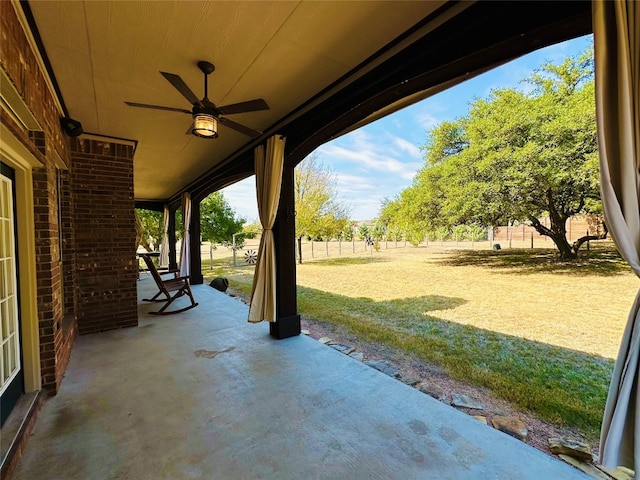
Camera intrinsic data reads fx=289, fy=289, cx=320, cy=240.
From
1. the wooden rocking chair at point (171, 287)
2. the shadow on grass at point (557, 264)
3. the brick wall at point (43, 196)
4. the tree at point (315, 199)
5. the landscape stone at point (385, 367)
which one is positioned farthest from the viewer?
the tree at point (315, 199)

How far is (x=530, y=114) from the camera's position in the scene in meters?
7.93

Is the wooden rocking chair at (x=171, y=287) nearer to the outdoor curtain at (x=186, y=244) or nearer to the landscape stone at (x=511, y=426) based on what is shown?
the outdoor curtain at (x=186, y=244)

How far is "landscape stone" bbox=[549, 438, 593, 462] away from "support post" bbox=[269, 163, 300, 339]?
2365 millimetres

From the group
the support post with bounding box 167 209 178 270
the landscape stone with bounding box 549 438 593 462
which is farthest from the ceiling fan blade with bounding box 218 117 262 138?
the support post with bounding box 167 209 178 270

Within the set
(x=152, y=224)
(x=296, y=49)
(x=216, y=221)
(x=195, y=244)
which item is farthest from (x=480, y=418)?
(x=152, y=224)

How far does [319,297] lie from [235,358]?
10.4 feet

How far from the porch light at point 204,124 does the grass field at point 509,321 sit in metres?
2.72

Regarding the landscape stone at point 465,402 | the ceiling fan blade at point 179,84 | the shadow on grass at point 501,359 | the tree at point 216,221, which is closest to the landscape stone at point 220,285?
the shadow on grass at point 501,359

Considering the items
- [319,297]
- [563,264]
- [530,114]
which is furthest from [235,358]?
[563,264]

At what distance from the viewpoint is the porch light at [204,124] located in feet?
7.34

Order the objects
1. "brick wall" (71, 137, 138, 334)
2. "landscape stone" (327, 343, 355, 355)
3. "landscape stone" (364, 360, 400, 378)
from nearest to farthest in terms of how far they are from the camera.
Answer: "landscape stone" (364, 360, 400, 378), "landscape stone" (327, 343, 355, 355), "brick wall" (71, 137, 138, 334)

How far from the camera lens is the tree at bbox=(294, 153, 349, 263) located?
10711 mm

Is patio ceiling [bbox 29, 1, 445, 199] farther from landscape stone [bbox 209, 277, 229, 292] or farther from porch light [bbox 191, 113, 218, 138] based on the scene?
landscape stone [bbox 209, 277, 229, 292]

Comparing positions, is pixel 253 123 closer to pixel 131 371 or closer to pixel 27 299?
pixel 27 299
